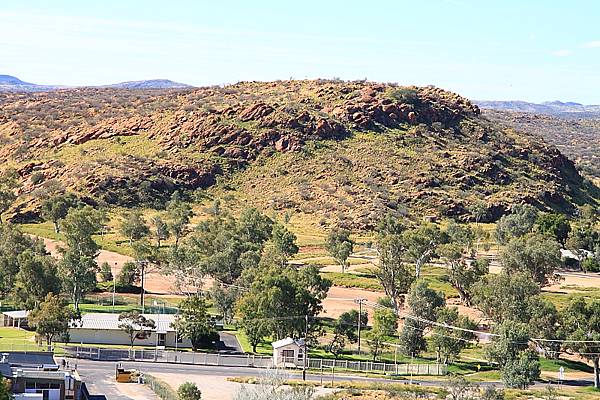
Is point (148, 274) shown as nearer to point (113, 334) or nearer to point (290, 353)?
point (113, 334)

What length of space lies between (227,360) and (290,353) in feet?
12.5

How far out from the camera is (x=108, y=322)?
65625 millimetres

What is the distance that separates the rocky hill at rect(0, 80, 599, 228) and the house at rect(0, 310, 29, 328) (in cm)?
5043

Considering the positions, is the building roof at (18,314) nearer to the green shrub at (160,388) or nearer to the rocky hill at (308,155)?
the green shrub at (160,388)

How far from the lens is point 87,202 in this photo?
121 metres

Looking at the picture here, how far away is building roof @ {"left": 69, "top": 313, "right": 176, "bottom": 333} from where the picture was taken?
64.2 m

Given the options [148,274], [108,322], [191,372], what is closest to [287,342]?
[191,372]

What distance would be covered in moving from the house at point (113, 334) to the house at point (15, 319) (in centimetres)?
466

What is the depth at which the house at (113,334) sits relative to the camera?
6401 centimetres

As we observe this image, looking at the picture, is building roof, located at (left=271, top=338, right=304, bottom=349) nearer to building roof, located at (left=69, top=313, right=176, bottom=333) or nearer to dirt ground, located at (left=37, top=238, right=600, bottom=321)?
building roof, located at (left=69, top=313, right=176, bottom=333)

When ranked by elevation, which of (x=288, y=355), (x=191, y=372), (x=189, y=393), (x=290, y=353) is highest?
(x=189, y=393)

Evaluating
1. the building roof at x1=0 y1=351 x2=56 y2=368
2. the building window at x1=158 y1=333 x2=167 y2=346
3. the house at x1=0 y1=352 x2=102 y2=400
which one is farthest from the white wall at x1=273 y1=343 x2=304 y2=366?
the house at x1=0 y1=352 x2=102 y2=400

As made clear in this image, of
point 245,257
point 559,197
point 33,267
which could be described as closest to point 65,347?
point 33,267

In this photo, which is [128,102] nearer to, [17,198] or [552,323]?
[17,198]
